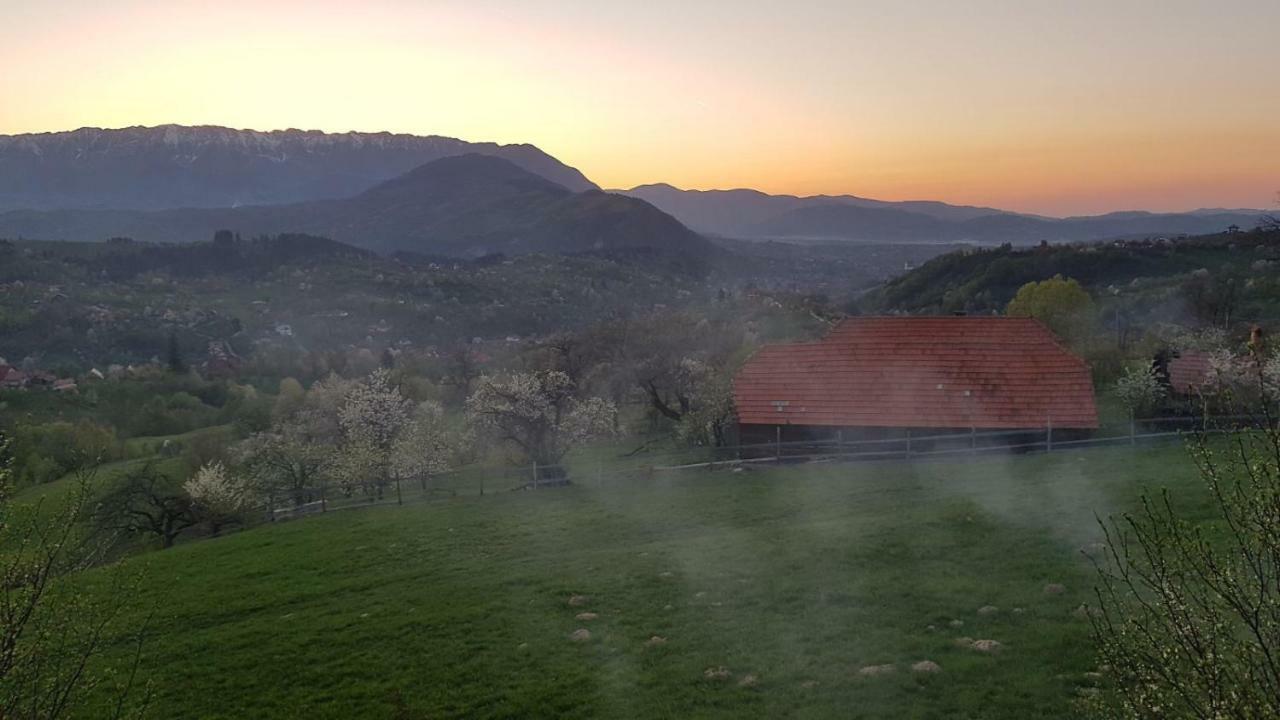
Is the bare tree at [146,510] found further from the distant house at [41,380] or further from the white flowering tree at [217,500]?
the distant house at [41,380]

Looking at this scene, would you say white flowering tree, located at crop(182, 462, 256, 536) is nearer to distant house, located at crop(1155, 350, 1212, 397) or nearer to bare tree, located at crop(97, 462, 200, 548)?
bare tree, located at crop(97, 462, 200, 548)

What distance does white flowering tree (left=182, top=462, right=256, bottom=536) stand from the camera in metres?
44.3

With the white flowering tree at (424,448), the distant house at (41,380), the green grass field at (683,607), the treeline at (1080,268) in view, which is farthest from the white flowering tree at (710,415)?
the distant house at (41,380)

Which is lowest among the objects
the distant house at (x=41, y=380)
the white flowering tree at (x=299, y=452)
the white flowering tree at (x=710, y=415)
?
the distant house at (x=41, y=380)

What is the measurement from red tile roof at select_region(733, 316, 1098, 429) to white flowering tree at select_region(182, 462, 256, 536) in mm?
32600

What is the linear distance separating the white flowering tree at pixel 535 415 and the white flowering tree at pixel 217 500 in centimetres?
1533

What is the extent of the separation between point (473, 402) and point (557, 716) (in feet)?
109

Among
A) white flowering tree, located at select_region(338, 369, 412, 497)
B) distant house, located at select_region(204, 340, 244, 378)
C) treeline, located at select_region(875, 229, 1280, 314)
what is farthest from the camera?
treeline, located at select_region(875, 229, 1280, 314)

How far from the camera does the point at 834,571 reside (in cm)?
2108

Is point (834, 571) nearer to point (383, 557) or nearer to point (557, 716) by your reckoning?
point (557, 716)

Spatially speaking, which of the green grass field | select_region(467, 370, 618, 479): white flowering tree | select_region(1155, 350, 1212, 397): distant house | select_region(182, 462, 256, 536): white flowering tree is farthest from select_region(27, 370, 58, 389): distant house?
select_region(1155, 350, 1212, 397): distant house

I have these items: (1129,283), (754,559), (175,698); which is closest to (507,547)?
(754,559)

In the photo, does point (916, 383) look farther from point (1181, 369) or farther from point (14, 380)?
point (14, 380)

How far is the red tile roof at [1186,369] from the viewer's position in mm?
43938
